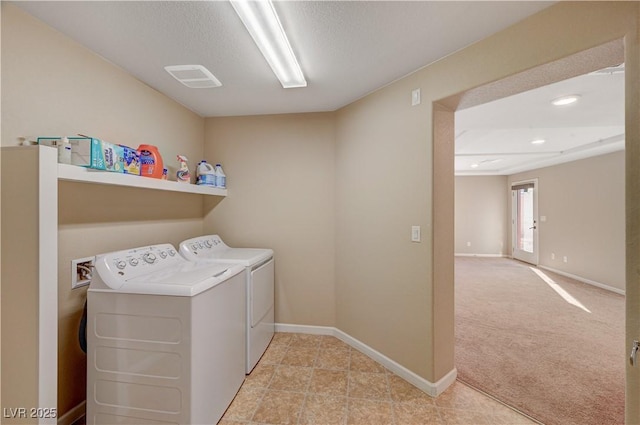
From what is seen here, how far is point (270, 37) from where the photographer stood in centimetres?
146

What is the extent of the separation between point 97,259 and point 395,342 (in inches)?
86.3

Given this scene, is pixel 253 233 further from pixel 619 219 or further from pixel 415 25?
pixel 619 219

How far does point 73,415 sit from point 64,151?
1.62m

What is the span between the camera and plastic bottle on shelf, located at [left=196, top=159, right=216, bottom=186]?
101 inches

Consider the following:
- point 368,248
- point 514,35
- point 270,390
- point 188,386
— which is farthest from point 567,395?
point 188,386

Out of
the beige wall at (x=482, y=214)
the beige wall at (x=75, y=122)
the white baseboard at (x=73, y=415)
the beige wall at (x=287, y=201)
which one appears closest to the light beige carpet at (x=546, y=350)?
the beige wall at (x=287, y=201)

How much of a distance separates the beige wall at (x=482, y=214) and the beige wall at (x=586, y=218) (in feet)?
4.47

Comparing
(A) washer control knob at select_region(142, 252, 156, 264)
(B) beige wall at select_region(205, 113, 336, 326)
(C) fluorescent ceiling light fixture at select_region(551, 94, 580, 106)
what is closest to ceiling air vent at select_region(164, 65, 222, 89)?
(B) beige wall at select_region(205, 113, 336, 326)

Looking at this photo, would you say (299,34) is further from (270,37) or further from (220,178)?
(220,178)

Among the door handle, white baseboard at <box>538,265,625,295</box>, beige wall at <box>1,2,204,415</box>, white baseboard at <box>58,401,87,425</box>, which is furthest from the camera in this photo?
white baseboard at <box>538,265,625,295</box>

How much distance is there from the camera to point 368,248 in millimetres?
2350

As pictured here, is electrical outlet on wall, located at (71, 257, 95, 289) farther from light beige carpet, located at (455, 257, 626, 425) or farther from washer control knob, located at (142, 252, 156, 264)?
light beige carpet, located at (455, 257, 626, 425)

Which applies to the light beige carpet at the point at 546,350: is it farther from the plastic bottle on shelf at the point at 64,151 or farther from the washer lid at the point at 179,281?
the plastic bottle on shelf at the point at 64,151

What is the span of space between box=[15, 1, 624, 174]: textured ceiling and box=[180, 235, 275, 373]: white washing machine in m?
1.43
